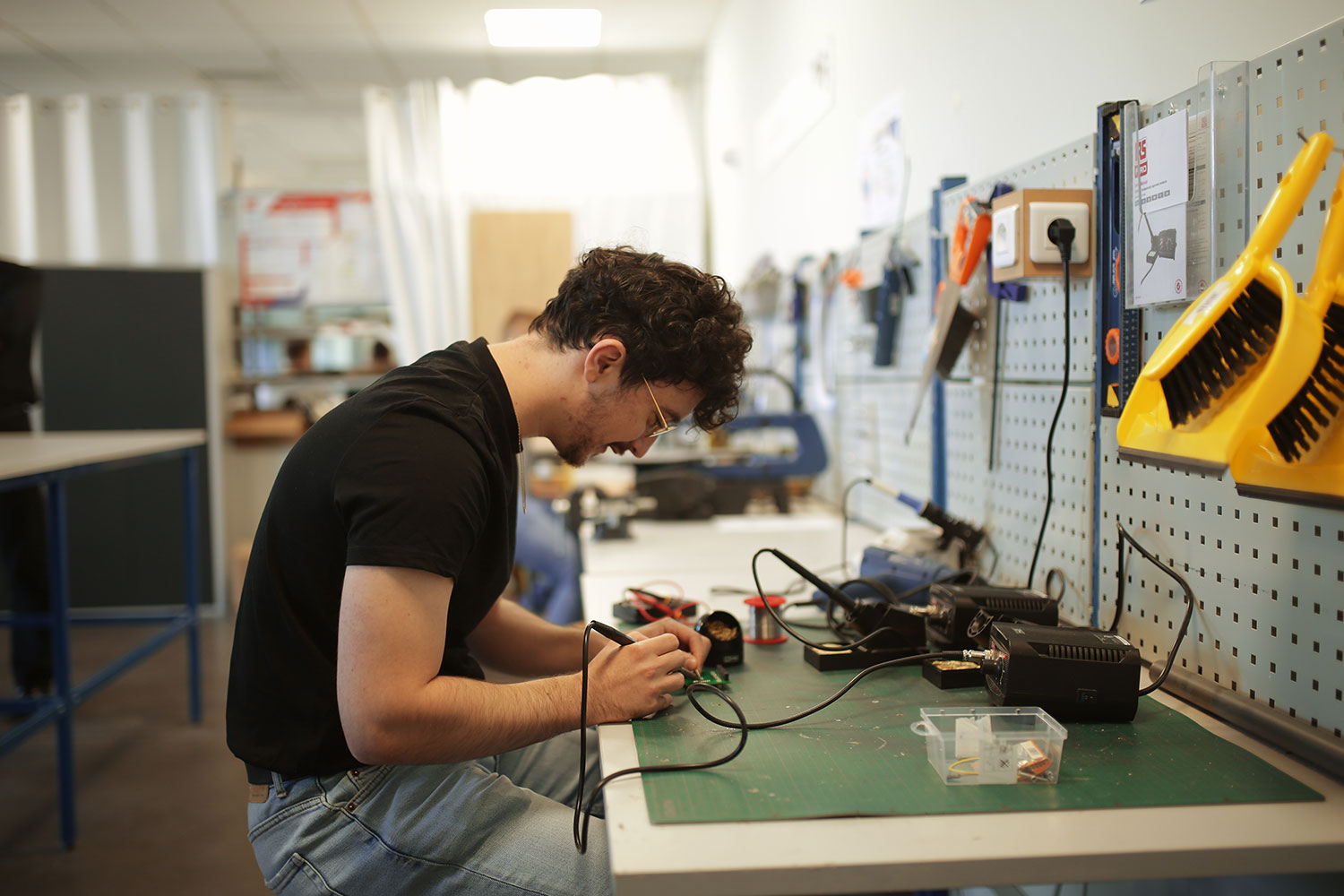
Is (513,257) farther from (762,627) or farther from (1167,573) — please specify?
(1167,573)

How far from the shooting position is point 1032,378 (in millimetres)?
1424

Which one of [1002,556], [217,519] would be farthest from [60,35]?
[1002,556]

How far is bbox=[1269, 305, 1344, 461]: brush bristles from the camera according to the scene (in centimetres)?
78

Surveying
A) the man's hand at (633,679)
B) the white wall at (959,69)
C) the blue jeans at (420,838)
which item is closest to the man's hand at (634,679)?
the man's hand at (633,679)

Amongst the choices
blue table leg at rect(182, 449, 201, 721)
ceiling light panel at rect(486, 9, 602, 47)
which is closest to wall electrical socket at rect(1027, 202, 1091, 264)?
blue table leg at rect(182, 449, 201, 721)

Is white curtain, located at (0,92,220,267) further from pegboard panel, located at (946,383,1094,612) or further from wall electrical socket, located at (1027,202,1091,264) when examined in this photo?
wall electrical socket, located at (1027,202,1091,264)

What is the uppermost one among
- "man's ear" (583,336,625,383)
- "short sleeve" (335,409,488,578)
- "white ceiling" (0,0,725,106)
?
"white ceiling" (0,0,725,106)

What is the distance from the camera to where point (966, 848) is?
705mm

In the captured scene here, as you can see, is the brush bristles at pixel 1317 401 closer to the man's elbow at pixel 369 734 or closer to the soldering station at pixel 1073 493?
the soldering station at pixel 1073 493

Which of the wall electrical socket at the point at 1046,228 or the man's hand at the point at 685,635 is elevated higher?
the wall electrical socket at the point at 1046,228

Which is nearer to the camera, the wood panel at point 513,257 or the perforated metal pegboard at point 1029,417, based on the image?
the perforated metal pegboard at point 1029,417

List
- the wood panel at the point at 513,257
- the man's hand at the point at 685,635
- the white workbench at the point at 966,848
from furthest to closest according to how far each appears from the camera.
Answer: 1. the wood panel at the point at 513,257
2. the man's hand at the point at 685,635
3. the white workbench at the point at 966,848

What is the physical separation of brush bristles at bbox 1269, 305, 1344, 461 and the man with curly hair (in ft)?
2.03

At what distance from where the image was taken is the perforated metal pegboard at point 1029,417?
1282 millimetres
